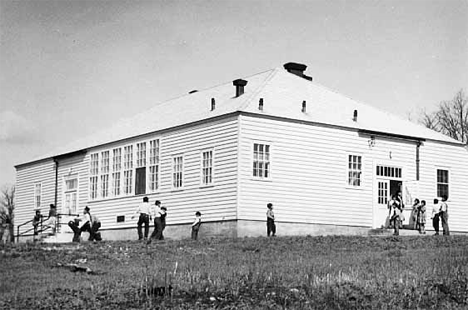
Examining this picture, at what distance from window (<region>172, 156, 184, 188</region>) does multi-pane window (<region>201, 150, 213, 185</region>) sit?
1.63 meters

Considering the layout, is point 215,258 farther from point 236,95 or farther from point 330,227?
point 236,95

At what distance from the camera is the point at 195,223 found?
33.8 m

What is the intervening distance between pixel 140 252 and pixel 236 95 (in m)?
13.2

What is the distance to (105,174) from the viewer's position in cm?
4231

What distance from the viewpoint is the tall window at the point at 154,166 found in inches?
1532

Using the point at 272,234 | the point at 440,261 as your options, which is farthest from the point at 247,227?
the point at 440,261

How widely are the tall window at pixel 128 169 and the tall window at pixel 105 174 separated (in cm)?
161

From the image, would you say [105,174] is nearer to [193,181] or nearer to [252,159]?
[193,181]

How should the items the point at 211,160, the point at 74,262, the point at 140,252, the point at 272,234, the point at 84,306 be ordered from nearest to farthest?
the point at 84,306 < the point at 74,262 < the point at 140,252 < the point at 272,234 < the point at 211,160

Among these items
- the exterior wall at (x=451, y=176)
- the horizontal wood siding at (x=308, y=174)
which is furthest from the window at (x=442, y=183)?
the horizontal wood siding at (x=308, y=174)

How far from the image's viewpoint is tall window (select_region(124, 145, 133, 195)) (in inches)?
1594

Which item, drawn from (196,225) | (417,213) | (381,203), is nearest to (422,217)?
(417,213)

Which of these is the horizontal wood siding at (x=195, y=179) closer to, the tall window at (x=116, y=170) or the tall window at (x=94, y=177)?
the tall window at (x=116, y=170)

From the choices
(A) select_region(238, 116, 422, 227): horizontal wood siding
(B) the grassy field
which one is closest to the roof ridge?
(A) select_region(238, 116, 422, 227): horizontal wood siding
